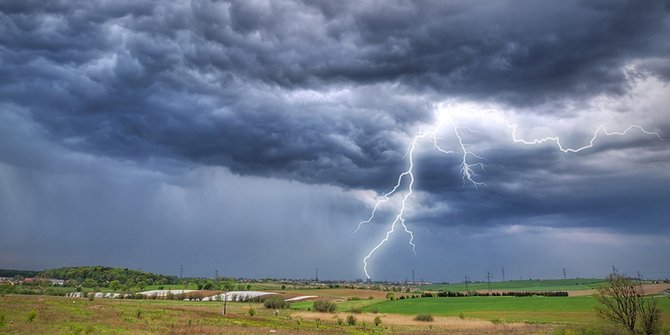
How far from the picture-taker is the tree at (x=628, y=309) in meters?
52.8

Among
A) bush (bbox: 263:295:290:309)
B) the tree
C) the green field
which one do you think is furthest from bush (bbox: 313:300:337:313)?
the tree

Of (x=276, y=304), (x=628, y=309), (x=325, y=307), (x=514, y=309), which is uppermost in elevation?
(x=628, y=309)

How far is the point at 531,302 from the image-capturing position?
127688 millimetres

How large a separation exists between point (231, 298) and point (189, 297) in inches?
559

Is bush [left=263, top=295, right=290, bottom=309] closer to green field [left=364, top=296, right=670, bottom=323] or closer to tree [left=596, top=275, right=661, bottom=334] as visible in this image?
green field [left=364, top=296, right=670, bottom=323]

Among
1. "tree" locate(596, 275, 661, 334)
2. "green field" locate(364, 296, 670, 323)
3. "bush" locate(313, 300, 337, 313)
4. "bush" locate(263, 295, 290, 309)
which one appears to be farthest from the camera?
"bush" locate(263, 295, 290, 309)

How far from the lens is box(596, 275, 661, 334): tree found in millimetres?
52750

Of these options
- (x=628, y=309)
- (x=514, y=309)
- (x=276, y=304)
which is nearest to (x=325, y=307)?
(x=276, y=304)

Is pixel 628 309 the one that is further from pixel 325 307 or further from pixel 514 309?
pixel 325 307

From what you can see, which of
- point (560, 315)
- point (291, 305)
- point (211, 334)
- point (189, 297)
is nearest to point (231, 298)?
point (189, 297)

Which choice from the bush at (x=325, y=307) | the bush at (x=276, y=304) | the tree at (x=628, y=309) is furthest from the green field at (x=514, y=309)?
the tree at (x=628, y=309)

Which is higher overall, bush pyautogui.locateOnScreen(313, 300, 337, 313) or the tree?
the tree

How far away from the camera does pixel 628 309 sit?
57406 mm

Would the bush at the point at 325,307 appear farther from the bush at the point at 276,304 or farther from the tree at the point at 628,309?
the tree at the point at 628,309
